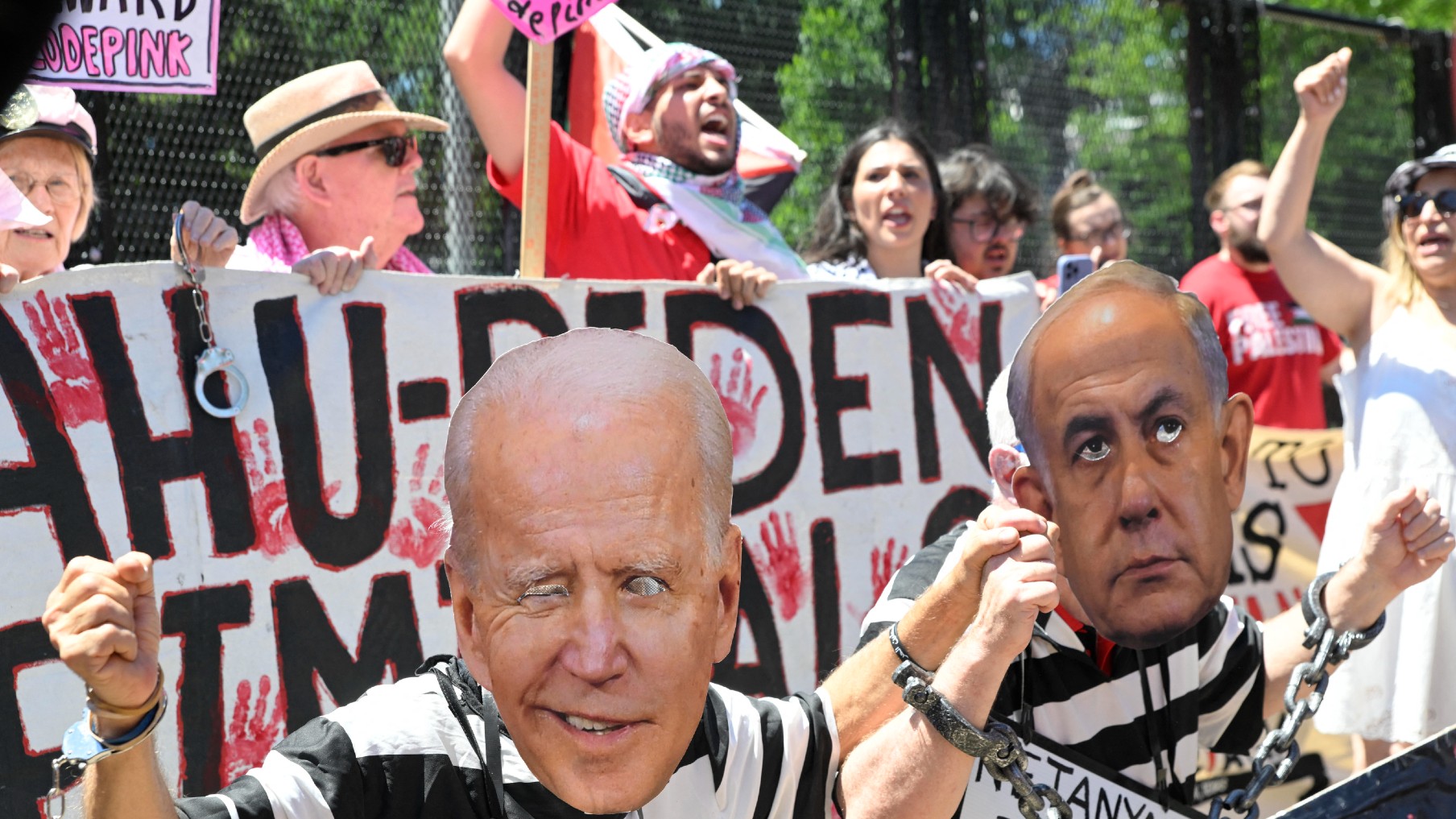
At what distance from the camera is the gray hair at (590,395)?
5.07 ft

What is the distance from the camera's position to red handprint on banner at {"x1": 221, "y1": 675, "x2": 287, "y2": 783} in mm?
2912

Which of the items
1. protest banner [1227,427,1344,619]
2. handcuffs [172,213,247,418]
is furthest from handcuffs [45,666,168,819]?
protest banner [1227,427,1344,619]

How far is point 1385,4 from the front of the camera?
508 inches

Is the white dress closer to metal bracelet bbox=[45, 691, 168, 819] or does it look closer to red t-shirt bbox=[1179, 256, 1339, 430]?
red t-shirt bbox=[1179, 256, 1339, 430]

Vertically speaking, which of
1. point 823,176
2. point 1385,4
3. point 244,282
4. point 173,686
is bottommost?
point 173,686

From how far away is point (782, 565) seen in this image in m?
3.66

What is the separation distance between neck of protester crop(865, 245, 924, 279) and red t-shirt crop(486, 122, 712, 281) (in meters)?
0.71

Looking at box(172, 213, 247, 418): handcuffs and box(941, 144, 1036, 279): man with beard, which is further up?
box(941, 144, 1036, 279): man with beard

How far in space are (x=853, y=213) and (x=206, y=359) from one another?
2197 millimetres

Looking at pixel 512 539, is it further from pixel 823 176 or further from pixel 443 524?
pixel 823 176

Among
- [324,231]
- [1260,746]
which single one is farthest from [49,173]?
[1260,746]

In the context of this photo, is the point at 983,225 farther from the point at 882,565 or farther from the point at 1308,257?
the point at 882,565

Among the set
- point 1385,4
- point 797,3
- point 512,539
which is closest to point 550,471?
point 512,539

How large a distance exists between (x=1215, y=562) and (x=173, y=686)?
1974 millimetres
